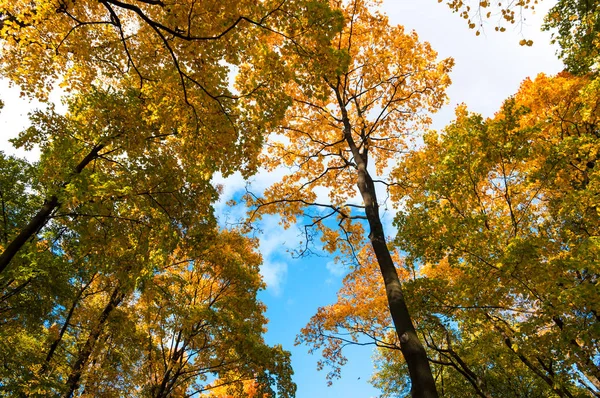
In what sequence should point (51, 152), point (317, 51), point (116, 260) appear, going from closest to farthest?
1. point (317, 51)
2. point (116, 260)
3. point (51, 152)

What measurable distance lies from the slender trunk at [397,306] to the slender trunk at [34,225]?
229 inches

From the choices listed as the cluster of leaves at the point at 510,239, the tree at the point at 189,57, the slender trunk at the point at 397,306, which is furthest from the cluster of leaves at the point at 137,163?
the cluster of leaves at the point at 510,239

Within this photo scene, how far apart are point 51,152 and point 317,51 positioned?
6553 millimetres

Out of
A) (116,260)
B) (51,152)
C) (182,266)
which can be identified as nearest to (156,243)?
(116,260)

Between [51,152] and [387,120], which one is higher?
[387,120]

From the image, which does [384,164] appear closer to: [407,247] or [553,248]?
[407,247]

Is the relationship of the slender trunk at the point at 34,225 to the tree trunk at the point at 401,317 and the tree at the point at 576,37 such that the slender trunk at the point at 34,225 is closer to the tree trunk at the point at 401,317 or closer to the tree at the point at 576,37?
the tree trunk at the point at 401,317

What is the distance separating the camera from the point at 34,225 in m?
6.32

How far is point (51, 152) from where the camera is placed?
7.38 m

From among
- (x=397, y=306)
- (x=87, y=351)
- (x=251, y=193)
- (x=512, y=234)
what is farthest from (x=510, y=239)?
(x=87, y=351)

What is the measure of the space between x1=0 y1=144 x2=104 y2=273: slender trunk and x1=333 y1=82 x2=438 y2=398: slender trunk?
5.83m

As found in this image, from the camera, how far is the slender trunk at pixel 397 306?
4.16m

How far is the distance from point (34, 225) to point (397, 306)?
7.02 metres

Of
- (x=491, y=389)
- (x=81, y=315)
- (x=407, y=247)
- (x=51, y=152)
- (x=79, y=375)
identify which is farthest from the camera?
(x=491, y=389)
